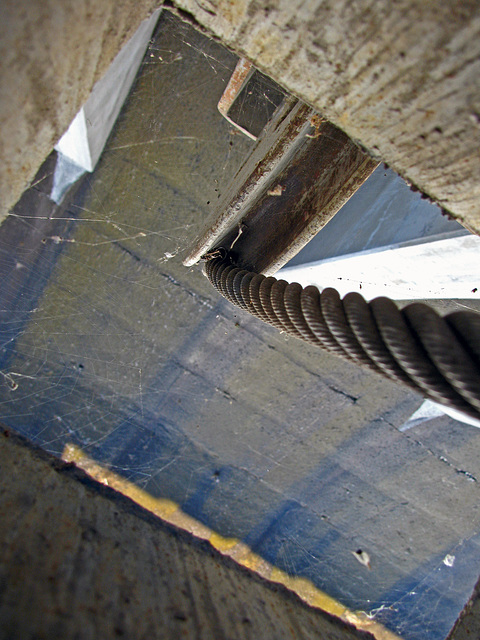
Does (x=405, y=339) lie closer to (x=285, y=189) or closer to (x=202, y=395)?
(x=285, y=189)

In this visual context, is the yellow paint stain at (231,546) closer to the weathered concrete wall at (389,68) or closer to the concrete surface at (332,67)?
the concrete surface at (332,67)

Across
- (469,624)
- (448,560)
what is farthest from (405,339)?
(448,560)

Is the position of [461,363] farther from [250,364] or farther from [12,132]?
[250,364]

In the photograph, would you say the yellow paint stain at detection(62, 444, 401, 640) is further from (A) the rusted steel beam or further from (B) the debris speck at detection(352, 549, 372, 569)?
(A) the rusted steel beam

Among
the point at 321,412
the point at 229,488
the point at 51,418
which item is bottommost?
the point at 51,418

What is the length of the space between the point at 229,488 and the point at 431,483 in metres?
1.44

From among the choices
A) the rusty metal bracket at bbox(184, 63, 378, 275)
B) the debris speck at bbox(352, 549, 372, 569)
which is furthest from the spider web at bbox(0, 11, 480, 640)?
the rusty metal bracket at bbox(184, 63, 378, 275)

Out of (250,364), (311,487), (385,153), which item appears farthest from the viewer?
(311,487)

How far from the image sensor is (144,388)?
2.57 m

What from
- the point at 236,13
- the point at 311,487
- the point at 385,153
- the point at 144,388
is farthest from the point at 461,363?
the point at 311,487

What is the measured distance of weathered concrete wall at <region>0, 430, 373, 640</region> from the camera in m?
0.56

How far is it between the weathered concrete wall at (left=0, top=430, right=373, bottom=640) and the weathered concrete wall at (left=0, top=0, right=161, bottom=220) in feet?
1.87

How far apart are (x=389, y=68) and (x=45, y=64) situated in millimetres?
504

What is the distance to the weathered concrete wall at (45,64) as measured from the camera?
484mm
